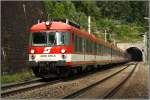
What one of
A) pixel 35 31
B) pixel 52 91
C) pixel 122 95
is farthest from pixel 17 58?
pixel 122 95

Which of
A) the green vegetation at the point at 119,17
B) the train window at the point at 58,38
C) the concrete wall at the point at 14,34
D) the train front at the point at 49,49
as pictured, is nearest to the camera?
the train front at the point at 49,49

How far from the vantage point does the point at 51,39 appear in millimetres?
22625

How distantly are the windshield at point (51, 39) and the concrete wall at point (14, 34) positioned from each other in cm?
309

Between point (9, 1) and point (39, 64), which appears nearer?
point (39, 64)

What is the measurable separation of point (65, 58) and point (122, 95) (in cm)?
674

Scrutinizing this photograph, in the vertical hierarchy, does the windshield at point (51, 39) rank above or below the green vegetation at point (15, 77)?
above

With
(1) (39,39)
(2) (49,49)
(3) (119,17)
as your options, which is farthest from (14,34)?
(3) (119,17)

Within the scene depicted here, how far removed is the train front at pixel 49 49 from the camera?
22109 millimetres

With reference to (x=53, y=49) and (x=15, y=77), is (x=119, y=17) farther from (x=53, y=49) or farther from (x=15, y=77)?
(x=53, y=49)

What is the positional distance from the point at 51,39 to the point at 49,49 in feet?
1.76

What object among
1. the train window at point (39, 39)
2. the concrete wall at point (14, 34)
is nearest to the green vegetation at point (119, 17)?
the concrete wall at point (14, 34)

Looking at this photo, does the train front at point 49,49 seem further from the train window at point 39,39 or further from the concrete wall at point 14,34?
the concrete wall at point 14,34

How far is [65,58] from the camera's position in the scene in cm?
2228

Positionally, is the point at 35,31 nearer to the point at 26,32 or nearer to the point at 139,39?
the point at 26,32
